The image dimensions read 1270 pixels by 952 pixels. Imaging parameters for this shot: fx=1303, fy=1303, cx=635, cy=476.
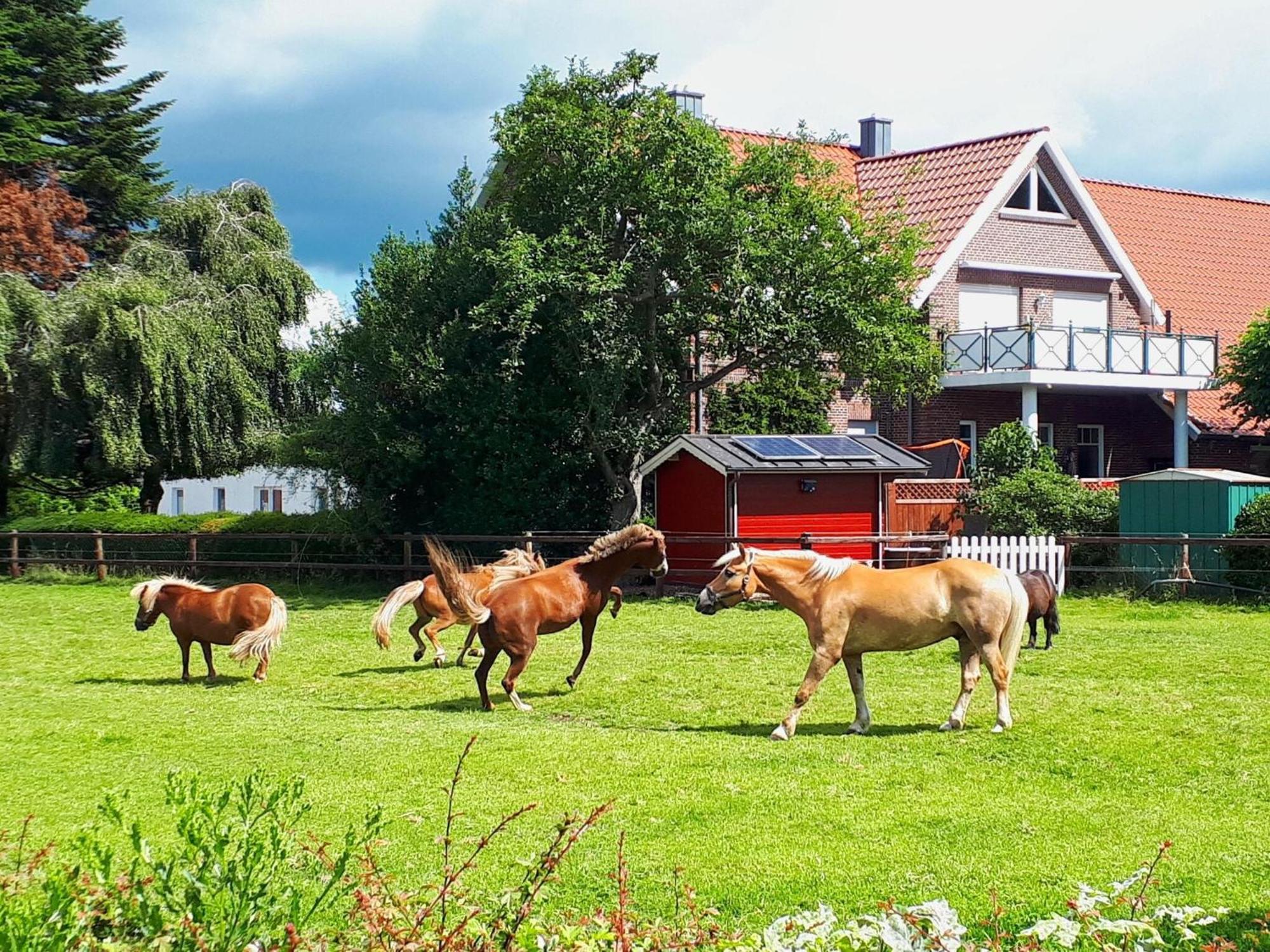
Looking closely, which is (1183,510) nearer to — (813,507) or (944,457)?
(813,507)

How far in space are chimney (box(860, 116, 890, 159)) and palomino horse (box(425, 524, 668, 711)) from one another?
90.8 feet

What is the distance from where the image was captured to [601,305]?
2314cm

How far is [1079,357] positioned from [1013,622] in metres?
21.6

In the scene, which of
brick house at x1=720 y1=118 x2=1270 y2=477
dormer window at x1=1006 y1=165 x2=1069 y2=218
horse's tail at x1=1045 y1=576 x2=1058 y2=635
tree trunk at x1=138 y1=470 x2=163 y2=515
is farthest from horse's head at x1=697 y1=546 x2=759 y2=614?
tree trunk at x1=138 y1=470 x2=163 y2=515

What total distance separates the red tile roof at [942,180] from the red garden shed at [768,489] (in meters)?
8.76

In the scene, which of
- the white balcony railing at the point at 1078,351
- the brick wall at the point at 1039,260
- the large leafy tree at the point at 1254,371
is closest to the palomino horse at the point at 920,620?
the white balcony railing at the point at 1078,351

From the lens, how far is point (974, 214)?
1225 inches

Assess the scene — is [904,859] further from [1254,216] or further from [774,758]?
[1254,216]

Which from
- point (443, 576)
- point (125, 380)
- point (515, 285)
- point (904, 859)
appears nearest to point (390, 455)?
point (515, 285)

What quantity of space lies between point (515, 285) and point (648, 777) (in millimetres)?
15074

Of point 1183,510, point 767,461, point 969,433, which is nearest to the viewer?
point 1183,510

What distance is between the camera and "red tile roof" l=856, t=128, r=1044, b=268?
31516mm

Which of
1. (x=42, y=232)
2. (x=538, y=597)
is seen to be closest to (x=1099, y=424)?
(x=538, y=597)

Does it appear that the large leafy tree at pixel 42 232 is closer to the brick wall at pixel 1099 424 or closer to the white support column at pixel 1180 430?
the brick wall at pixel 1099 424
